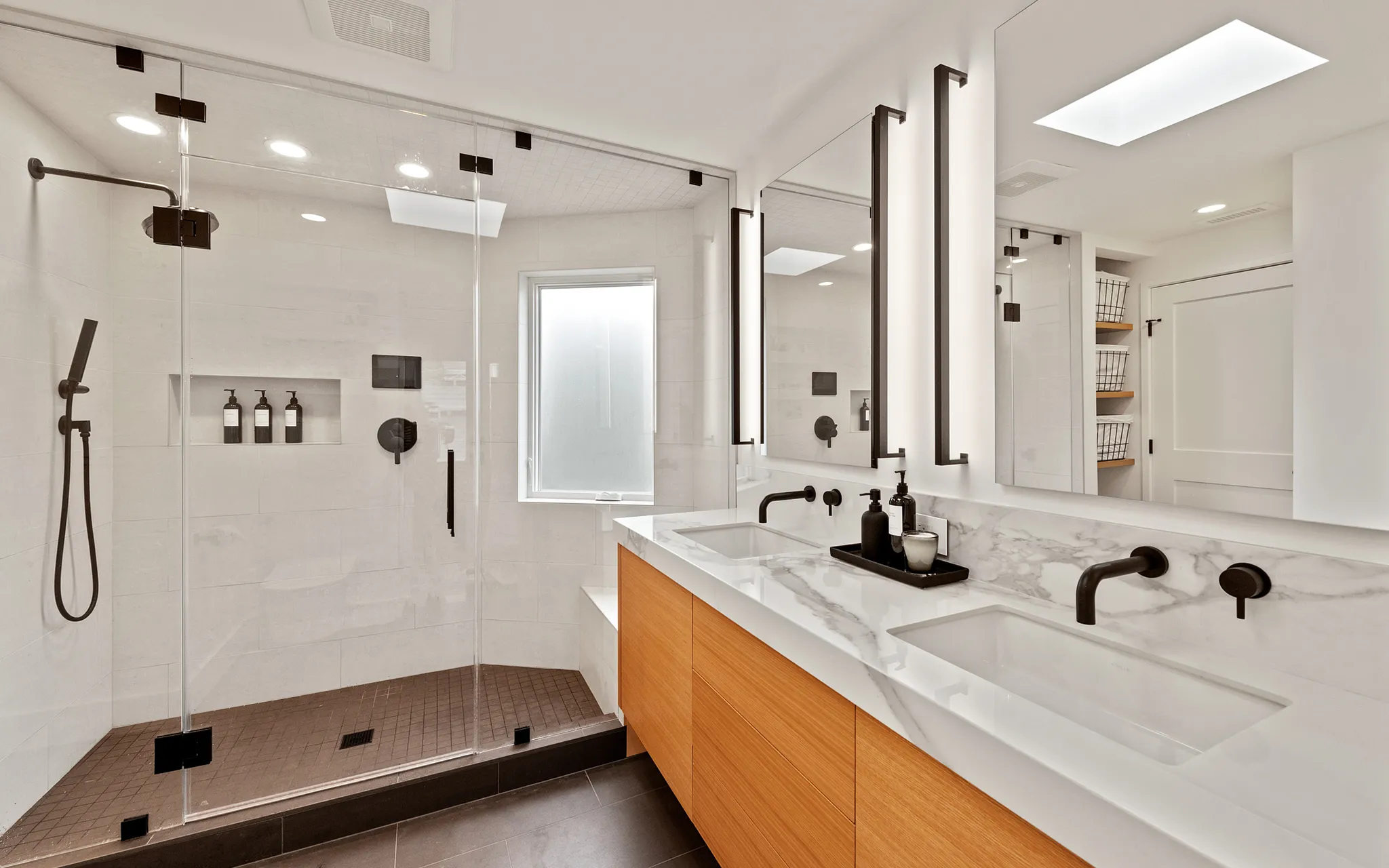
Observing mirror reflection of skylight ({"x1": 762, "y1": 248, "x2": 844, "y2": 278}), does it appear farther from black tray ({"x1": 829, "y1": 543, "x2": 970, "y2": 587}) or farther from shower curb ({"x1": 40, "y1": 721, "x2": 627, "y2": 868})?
shower curb ({"x1": 40, "y1": 721, "x2": 627, "y2": 868})

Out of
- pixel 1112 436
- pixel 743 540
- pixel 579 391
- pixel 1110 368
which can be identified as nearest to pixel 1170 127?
pixel 1110 368

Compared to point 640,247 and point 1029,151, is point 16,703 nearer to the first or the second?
point 640,247

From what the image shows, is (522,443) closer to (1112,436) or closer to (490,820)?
(490,820)

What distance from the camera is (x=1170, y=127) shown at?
3.37 feet

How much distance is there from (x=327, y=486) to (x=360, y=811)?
106cm

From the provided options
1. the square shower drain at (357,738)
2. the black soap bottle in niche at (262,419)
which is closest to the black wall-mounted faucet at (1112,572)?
the square shower drain at (357,738)

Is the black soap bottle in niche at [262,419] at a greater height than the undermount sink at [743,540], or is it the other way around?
the black soap bottle in niche at [262,419]

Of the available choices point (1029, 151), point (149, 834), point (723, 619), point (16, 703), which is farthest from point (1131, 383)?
point (16, 703)

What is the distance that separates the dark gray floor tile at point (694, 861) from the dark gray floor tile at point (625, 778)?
312mm

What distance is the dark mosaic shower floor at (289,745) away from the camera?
165cm

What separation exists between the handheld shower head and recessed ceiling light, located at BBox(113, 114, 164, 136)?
592mm

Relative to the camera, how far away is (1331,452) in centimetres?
86

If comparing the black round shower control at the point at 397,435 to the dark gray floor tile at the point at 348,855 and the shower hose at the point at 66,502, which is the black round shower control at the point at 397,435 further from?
the dark gray floor tile at the point at 348,855

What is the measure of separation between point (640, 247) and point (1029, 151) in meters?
1.67
